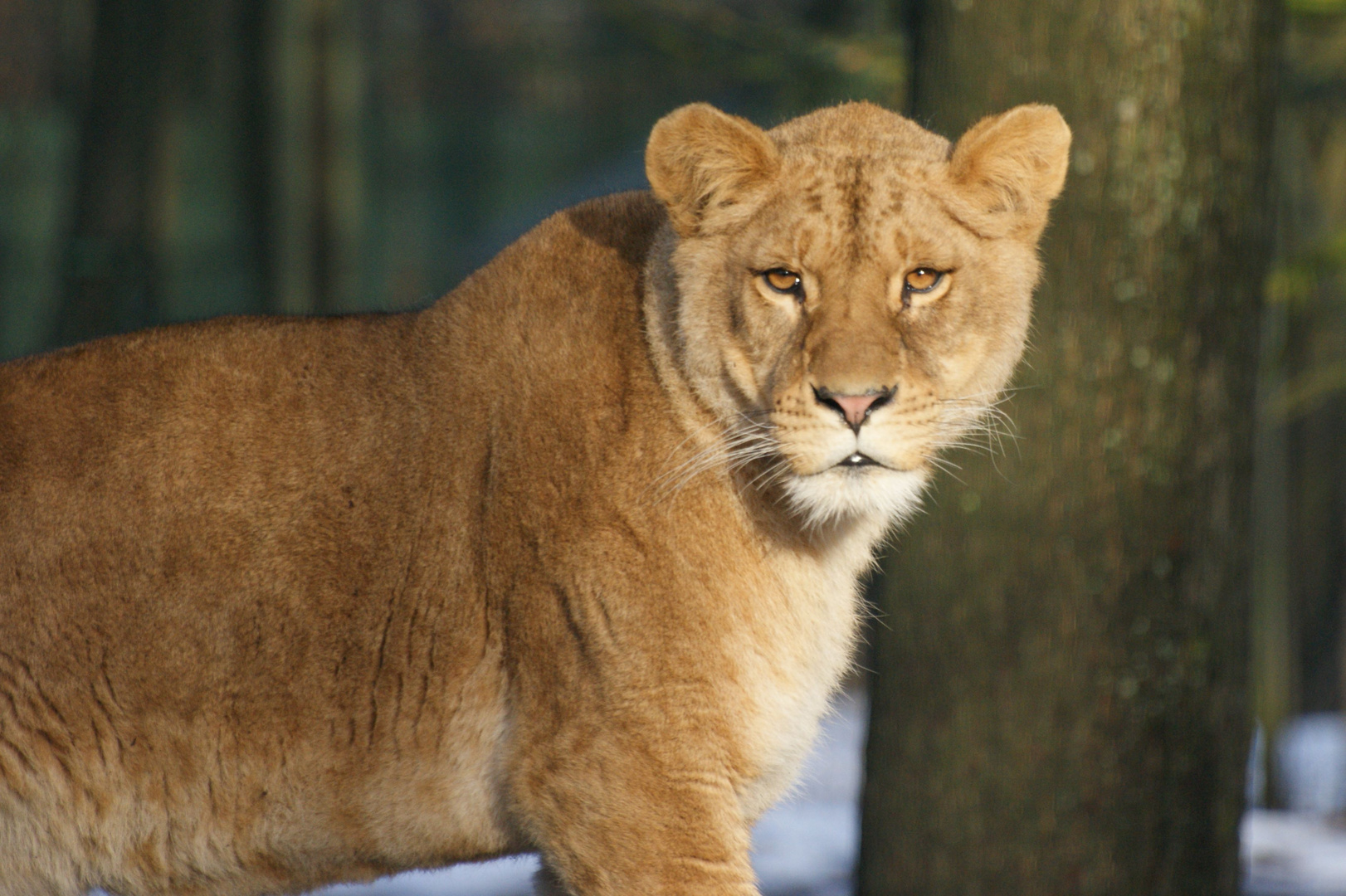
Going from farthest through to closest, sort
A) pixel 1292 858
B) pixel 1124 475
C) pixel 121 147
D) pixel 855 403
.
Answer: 1. pixel 121 147
2. pixel 1292 858
3. pixel 1124 475
4. pixel 855 403

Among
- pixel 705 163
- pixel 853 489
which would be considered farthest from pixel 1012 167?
pixel 853 489

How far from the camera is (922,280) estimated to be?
3.06m

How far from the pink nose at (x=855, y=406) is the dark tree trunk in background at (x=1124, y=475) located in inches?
61.5

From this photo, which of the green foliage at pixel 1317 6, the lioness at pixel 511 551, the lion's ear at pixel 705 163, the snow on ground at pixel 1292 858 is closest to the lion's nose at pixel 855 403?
the lioness at pixel 511 551

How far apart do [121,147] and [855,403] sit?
595 centimetres

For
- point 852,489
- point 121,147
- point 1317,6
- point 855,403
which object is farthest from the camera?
point 121,147

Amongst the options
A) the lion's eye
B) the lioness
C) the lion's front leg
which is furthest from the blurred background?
the lion's front leg

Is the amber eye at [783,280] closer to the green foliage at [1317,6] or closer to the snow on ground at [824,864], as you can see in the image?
the snow on ground at [824,864]

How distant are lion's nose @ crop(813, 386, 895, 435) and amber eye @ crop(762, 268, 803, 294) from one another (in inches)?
11.5

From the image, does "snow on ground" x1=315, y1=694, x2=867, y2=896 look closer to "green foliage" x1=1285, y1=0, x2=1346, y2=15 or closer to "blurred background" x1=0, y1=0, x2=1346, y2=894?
"blurred background" x1=0, y1=0, x2=1346, y2=894

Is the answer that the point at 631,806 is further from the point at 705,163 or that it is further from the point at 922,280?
the point at 705,163

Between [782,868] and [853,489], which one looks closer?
[853,489]

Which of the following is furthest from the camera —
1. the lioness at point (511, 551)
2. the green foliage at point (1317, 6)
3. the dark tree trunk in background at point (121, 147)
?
the dark tree trunk in background at point (121, 147)

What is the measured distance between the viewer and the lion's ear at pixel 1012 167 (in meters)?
3.12
